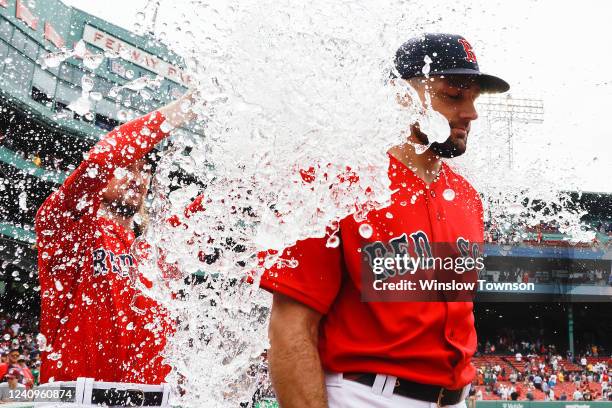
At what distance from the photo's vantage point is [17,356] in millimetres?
8805

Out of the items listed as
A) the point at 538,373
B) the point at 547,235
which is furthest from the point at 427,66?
the point at 547,235

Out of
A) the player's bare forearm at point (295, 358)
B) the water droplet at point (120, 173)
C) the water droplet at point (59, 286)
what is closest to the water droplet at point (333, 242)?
the player's bare forearm at point (295, 358)

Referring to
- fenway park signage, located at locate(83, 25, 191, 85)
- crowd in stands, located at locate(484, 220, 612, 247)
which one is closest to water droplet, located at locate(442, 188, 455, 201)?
fenway park signage, located at locate(83, 25, 191, 85)

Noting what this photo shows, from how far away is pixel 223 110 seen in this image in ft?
6.26

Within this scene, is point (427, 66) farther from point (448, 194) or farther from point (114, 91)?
point (114, 91)

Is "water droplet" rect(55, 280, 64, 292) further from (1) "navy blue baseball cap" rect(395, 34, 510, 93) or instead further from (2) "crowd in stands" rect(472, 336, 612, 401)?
(2) "crowd in stands" rect(472, 336, 612, 401)

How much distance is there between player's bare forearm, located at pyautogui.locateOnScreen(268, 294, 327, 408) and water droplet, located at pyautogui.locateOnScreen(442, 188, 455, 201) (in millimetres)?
538

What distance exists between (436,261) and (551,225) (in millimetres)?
25832

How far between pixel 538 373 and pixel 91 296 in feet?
78.3

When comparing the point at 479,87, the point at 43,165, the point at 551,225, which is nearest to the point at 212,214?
the point at 479,87

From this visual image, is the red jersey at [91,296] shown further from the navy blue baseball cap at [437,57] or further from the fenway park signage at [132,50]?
the fenway park signage at [132,50]

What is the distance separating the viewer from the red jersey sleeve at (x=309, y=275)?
4.68 feet

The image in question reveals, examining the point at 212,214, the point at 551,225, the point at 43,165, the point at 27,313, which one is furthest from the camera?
the point at 551,225

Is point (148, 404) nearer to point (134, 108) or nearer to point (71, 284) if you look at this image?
point (71, 284)
